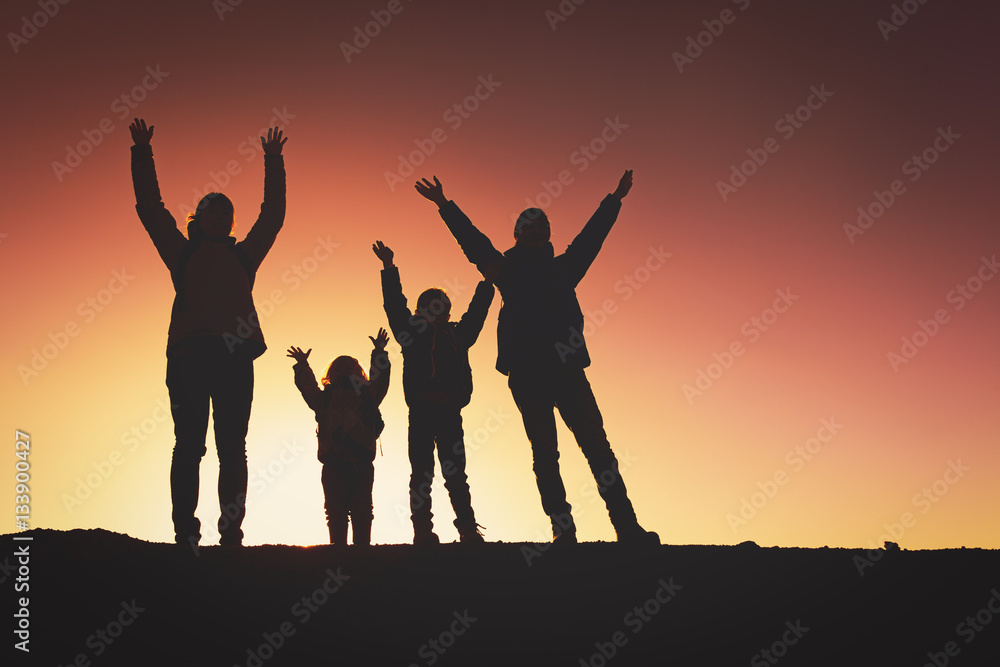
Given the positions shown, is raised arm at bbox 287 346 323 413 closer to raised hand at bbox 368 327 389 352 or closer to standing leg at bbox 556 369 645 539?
raised hand at bbox 368 327 389 352

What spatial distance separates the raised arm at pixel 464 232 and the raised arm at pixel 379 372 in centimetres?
203

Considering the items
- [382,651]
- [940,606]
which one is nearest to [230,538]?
[382,651]

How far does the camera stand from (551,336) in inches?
263

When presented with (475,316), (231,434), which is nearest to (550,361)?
(475,316)

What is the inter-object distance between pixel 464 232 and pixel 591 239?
1.10 meters

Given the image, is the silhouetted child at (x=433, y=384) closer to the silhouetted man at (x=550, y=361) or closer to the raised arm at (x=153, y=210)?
the silhouetted man at (x=550, y=361)

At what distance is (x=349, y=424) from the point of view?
884 cm

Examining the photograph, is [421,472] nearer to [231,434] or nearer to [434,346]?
[434,346]

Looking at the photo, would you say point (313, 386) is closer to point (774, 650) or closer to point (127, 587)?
point (127, 587)

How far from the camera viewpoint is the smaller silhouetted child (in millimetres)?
8781

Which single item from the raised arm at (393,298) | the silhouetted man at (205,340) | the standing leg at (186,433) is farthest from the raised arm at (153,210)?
the raised arm at (393,298)

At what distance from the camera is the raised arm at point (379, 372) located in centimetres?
895

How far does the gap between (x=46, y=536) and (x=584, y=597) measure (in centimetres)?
388

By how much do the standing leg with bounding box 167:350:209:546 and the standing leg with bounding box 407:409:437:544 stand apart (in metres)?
2.16
